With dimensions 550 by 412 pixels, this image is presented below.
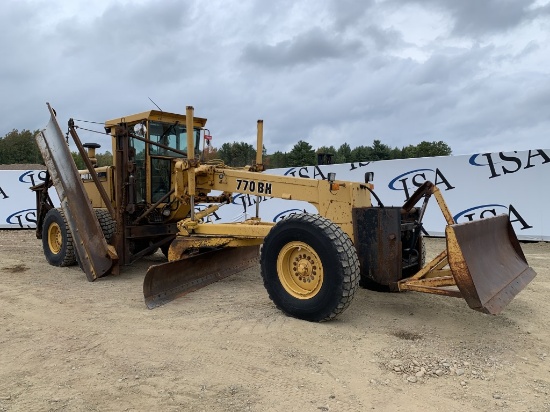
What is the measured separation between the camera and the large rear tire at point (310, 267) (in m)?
4.49

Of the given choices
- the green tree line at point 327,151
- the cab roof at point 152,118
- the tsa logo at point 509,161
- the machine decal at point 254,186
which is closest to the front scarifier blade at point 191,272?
the machine decal at point 254,186

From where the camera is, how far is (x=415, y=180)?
12.6 metres

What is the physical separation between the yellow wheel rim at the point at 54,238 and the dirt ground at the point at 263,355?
231 cm

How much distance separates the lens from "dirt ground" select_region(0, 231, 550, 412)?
316 centimetres

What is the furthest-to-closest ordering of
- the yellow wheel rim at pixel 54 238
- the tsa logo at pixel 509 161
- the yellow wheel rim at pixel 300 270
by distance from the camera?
the tsa logo at pixel 509 161, the yellow wheel rim at pixel 54 238, the yellow wheel rim at pixel 300 270

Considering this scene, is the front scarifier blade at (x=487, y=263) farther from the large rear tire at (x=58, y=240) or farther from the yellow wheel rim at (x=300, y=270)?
the large rear tire at (x=58, y=240)

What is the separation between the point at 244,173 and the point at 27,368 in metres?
3.56

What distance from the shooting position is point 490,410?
3.03 m

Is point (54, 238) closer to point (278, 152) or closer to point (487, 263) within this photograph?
point (487, 263)

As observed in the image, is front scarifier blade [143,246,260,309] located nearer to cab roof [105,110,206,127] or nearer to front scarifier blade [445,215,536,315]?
cab roof [105,110,206,127]

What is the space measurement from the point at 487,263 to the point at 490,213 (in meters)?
7.31

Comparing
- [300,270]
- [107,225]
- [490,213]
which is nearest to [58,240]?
[107,225]

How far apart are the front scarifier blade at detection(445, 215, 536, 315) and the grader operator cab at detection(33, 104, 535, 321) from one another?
A: 15 millimetres

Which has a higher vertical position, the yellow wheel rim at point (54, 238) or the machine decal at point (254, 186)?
the machine decal at point (254, 186)
